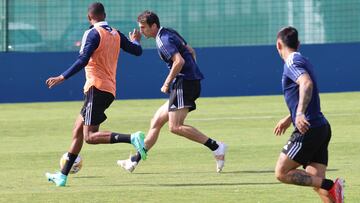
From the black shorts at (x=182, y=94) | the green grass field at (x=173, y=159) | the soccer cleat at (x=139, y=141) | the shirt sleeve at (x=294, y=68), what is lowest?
the green grass field at (x=173, y=159)

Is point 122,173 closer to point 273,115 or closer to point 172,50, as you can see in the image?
point 172,50

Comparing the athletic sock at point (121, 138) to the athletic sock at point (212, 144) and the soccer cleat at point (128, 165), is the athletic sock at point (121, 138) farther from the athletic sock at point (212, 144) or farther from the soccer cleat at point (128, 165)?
the athletic sock at point (212, 144)

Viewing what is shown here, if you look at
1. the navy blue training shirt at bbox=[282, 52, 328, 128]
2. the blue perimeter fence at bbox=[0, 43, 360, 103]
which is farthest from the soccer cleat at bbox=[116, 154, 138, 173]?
the blue perimeter fence at bbox=[0, 43, 360, 103]

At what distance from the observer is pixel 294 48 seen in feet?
33.1

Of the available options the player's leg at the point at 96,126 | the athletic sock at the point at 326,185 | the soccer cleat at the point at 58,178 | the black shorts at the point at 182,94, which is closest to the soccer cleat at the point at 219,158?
the black shorts at the point at 182,94

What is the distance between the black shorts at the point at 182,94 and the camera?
13.8 m

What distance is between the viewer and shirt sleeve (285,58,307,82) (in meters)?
9.81

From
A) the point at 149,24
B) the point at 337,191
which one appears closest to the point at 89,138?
the point at 149,24

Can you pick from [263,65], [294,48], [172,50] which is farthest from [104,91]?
[263,65]

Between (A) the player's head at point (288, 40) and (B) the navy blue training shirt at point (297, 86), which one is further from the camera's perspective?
(A) the player's head at point (288, 40)

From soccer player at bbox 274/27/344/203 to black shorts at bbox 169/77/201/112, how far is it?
3.75m

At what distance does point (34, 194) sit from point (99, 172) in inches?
81.7

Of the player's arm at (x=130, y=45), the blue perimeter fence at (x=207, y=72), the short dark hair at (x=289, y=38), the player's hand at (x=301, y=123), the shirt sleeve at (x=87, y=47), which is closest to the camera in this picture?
the player's hand at (x=301, y=123)

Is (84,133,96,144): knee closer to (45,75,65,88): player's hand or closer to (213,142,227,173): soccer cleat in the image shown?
(45,75,65,88): player's hand
